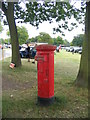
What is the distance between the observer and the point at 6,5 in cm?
1213

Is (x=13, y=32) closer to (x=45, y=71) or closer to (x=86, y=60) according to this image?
(x=86, y=60)

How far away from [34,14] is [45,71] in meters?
8.20

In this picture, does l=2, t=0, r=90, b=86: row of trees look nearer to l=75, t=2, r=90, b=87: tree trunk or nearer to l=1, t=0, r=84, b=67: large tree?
l=1, t=0, r=84, b=67: large tree

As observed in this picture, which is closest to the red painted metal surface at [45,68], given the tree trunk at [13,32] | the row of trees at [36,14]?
the row of trees at [36,14]

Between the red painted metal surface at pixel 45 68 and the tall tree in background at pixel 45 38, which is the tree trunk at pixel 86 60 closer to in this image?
the red painted metal surface at pixel 45 68

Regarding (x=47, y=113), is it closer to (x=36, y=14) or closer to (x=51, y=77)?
(x=51, y=77)

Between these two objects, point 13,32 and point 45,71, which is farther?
point 13,32

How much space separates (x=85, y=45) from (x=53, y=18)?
5625mm

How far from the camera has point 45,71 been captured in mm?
4340

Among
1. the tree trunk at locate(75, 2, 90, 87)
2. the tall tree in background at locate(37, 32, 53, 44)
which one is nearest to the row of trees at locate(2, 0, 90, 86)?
the tree trunk at locate(75, 2, 90, 87)

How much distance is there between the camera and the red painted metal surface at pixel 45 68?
4324mm

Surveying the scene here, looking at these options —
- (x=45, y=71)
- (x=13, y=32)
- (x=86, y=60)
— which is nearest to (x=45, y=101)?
(x=45, y=71)

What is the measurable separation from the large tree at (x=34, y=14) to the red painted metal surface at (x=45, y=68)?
5249mm

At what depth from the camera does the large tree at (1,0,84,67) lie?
32.0 feet
